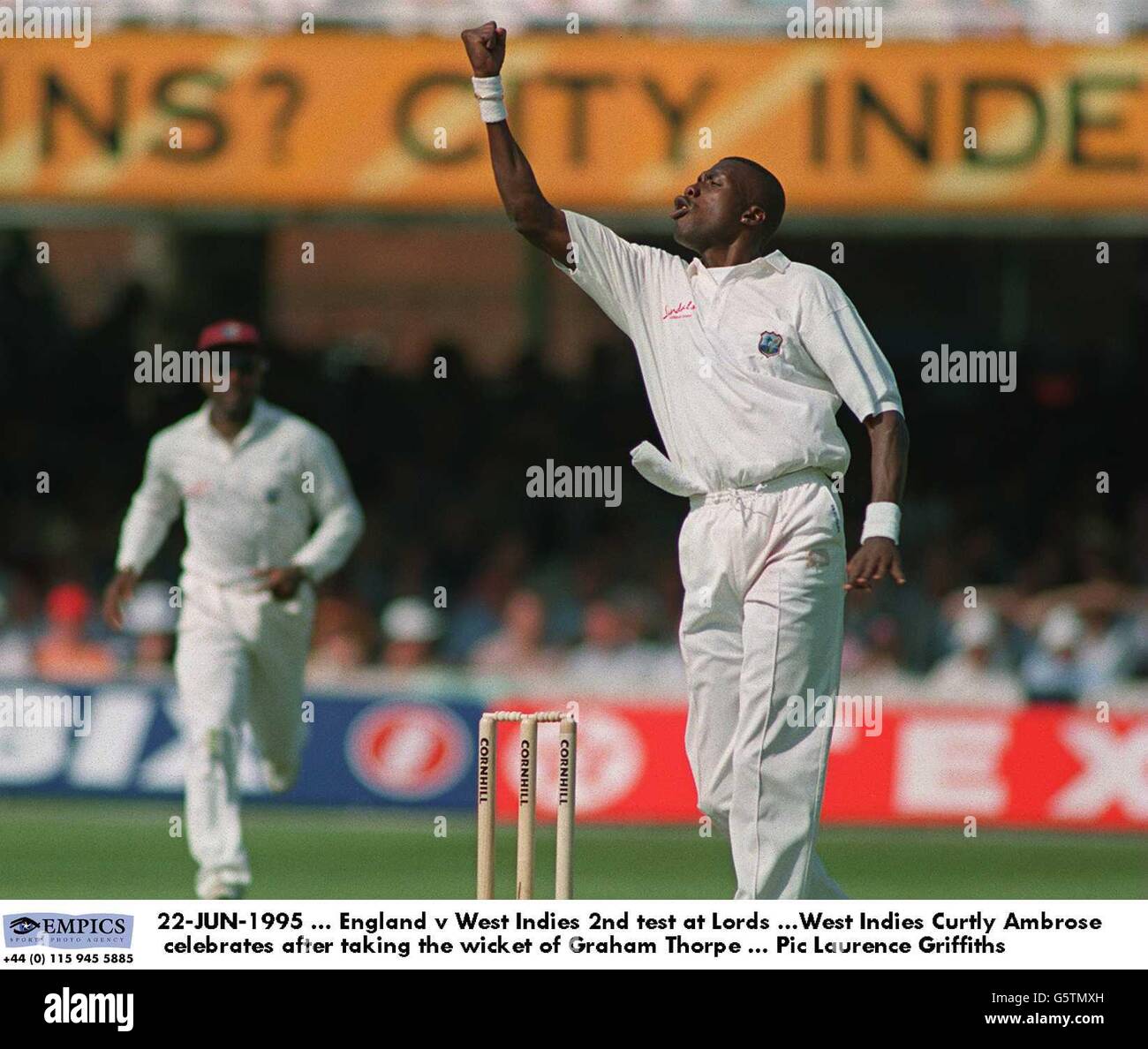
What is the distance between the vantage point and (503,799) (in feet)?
40.8

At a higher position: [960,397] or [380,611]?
[960,397]

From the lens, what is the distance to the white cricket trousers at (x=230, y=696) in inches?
334

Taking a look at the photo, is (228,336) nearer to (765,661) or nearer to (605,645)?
(765,661)

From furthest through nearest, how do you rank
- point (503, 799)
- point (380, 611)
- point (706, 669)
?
point (380, 611) < point (503, 799) < point (706, 669)

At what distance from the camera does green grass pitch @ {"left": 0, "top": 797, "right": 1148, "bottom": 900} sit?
944 centimetres

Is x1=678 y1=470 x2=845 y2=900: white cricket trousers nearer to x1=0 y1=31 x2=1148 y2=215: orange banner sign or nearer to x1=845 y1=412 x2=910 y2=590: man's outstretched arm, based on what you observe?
x1=845 y1=412 x2=910 y2=590: man's outstretched arm

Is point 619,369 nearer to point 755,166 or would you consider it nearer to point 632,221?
point 632,221

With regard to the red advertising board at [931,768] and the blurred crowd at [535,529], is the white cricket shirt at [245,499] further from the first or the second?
the blurred crowd at [535,529]

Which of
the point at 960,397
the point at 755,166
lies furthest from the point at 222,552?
the point at 960,397

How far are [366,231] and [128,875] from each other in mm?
14247

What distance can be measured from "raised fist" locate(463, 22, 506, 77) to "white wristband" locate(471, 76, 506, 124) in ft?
0.10

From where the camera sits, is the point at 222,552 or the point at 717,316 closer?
the point at 717,316

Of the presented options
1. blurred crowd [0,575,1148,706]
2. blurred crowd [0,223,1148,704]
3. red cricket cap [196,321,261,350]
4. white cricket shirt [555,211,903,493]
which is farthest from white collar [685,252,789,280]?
blurred crowd [0,575,1148,706]

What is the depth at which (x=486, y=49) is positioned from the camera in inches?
248
